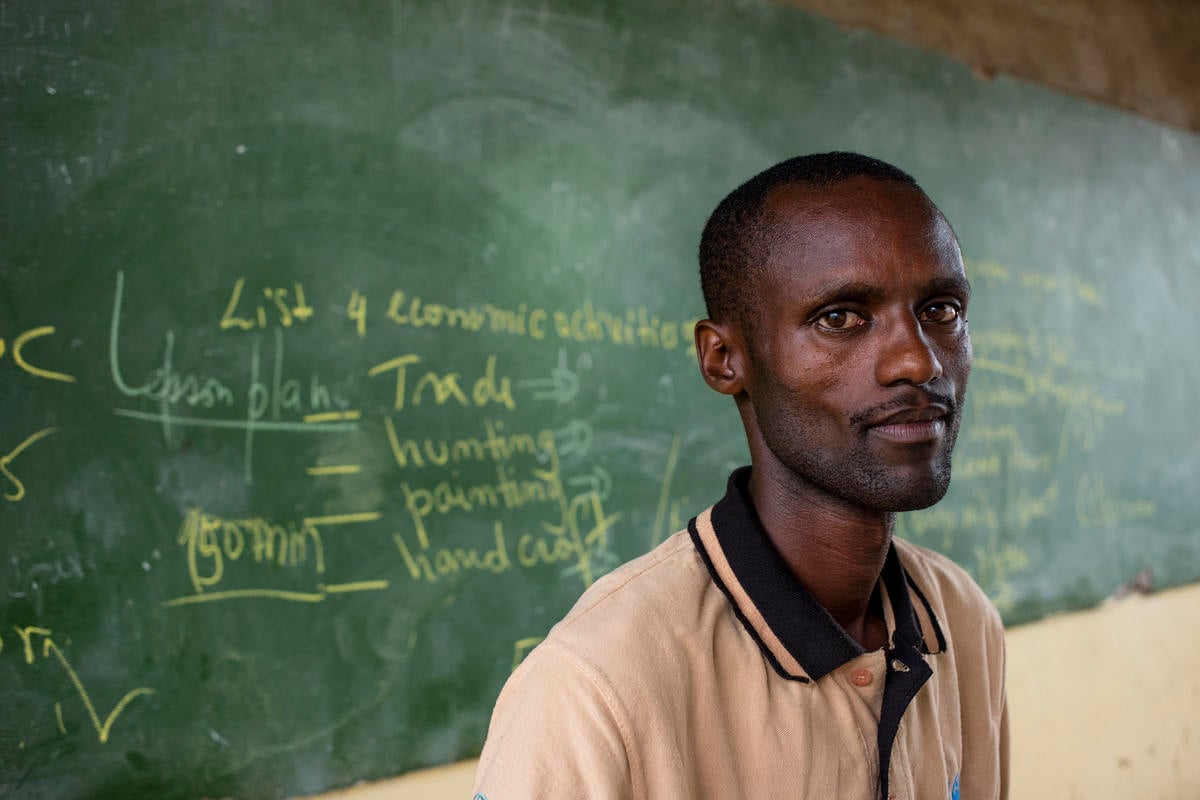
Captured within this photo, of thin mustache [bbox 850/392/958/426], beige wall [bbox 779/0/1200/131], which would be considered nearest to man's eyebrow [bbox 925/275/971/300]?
thin mustache [bbox 850/392/958/426]

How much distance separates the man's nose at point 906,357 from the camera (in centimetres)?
88

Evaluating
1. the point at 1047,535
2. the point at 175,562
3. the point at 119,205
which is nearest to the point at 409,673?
the point at 175,562

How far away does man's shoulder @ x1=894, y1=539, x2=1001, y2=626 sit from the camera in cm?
114

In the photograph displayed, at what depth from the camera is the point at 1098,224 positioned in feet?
11.1

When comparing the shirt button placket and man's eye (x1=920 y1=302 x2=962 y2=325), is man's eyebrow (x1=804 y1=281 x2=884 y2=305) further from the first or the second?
the shirt button placket

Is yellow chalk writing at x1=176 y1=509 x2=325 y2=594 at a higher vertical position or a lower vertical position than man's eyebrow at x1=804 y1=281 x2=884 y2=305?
lower

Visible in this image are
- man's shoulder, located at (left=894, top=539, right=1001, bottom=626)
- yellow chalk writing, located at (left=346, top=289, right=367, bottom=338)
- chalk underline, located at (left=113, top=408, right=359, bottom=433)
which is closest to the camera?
man's shoulder, located at (left=894, top=539, right=1001, bottom=626)

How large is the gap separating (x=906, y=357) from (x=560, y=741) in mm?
460

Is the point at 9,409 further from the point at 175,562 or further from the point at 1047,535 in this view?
the point at 1047,535

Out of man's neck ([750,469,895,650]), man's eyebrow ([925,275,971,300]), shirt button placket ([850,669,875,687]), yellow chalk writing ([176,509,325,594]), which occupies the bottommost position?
yellow chalk writing ([176,509,325,594])

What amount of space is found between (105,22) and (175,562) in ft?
3.03

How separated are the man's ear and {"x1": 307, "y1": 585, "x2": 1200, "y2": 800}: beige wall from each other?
2.44m

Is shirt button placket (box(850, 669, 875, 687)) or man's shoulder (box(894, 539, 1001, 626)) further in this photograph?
man's shoulder (box(894, 539, 1001, 626))

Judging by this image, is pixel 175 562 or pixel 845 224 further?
pixel 175 562
